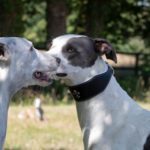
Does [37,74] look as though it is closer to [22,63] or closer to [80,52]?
[22,63]

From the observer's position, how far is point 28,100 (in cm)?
1669

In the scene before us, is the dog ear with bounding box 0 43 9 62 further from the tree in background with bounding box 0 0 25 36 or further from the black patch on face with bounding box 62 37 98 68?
the tree in background with bounding box 0 0 25 36

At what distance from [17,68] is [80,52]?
77cm

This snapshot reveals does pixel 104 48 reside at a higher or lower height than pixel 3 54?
lower

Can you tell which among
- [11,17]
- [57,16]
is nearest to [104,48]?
[11,17]

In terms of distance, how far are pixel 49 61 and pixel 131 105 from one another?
0.88 metres

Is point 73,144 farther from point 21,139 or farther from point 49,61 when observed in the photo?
point 49,61

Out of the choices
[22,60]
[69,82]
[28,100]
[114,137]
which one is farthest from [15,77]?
[28,100]

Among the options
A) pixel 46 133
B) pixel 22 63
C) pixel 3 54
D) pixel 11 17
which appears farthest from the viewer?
pixel 11 17

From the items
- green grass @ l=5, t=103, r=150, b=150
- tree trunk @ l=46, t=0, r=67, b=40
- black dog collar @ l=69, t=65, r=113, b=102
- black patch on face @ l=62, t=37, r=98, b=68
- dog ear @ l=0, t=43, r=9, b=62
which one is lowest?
tree trunk @ l=46, t=0, r=67, b=40

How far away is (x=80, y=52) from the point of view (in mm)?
6367

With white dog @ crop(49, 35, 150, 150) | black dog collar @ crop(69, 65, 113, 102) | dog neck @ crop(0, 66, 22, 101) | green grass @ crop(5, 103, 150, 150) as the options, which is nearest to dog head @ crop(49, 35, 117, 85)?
white dog @ crop(49, 35, 150, 150)

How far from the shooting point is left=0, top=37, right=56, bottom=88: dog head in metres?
5.79

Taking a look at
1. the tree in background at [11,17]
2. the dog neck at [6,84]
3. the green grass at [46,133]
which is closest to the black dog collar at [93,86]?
the dog neck at [6,84]
